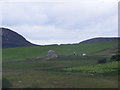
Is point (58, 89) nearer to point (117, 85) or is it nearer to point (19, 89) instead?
point (19, 89)

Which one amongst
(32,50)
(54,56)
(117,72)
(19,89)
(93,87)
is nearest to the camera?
(19,89)

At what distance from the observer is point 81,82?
1993 inches

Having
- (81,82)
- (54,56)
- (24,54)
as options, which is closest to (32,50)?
(24,54)

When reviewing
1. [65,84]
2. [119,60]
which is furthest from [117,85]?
[119,60]

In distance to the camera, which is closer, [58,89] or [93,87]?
[58,89]

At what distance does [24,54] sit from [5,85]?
10523cm

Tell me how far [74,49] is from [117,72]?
326ft

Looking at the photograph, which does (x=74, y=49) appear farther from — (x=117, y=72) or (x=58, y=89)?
(x=58, y=89)

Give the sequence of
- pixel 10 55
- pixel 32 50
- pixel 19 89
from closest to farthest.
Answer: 1. pixel 19 89
2. pixel 10 55
3. pixel 32 50

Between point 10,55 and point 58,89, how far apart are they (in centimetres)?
10397

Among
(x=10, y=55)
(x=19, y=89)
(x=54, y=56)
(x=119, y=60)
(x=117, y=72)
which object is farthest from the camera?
(x=10, y=55)

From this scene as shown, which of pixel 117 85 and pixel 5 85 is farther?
pixel 117 85

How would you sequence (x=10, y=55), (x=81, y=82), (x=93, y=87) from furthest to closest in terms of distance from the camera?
(x=10, y=55)
(x=81, y=82)
(x=93, y=87)

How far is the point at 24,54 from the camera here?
149000mm
